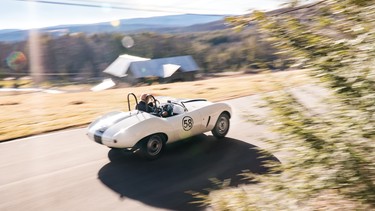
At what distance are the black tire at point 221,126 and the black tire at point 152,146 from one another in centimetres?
Answer: 172

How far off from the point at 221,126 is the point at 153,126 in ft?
7.57

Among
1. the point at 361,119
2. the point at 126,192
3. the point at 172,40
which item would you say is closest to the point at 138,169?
the point at 126,192

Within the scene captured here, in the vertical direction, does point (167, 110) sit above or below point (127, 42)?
below

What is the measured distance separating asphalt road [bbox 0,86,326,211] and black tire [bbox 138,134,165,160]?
6.0 inches

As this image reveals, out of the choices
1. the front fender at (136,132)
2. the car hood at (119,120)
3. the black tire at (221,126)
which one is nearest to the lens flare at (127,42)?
the black tire at (221,126)

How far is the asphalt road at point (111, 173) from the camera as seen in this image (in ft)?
17.7

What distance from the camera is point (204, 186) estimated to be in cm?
587

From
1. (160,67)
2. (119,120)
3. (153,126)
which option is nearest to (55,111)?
(119,120)

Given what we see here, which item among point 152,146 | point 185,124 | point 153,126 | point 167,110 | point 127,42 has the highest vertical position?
point 127,42

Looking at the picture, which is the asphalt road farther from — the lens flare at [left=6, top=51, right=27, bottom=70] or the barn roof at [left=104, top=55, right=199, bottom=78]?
the lens flare at [left=6, top=51, right=27, bottom=70]

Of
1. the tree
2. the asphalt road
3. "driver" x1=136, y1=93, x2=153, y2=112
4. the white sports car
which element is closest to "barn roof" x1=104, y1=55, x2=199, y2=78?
the asphalt road

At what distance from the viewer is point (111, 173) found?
6527mm

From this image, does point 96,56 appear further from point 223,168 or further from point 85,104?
point 223,168

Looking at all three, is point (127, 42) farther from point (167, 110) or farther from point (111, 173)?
point (111, 173)
